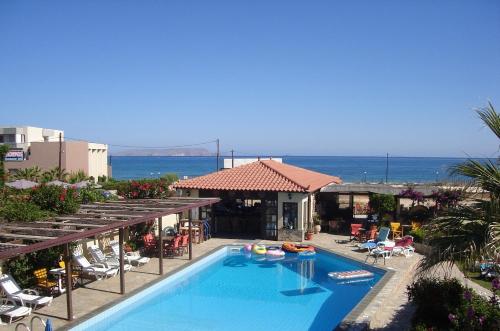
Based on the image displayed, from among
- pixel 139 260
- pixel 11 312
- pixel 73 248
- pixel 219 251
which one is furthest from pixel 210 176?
pixel 11 312

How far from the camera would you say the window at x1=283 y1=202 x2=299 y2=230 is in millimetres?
21672

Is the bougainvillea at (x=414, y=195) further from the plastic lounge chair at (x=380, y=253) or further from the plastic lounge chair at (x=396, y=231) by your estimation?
the plastic lounge chair at (x=380, y=253)

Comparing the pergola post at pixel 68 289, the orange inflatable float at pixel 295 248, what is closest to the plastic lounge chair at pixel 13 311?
the pergola post at pixel 68 289

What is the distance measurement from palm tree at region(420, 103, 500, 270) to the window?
14.7 meters

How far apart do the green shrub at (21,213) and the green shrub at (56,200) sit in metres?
0.62

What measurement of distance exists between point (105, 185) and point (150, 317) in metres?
32.3

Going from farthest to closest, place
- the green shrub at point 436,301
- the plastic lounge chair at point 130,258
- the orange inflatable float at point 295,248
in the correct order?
the orange inflatable float at point 295,248 < the plastic lounge chair at point 130,258 < the green shrub at point 436,301

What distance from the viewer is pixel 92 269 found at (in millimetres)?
14320

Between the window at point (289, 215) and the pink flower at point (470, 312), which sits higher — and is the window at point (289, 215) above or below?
below

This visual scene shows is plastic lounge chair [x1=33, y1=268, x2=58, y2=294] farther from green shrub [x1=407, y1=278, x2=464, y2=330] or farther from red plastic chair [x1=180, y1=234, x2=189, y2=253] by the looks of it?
green shrub [x1=407, y1=278, x2=464, y2=330]

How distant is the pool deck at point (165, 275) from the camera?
10.8m

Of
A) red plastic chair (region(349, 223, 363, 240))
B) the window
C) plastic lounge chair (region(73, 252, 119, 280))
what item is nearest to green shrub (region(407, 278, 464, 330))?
plastic lounge chair (region(73, 252, 119, 280))

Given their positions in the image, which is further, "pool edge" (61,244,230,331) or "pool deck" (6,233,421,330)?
"pool deck" (6,233,421,330)

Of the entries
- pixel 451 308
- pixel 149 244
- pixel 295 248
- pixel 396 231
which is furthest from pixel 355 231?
pixel 451 308
